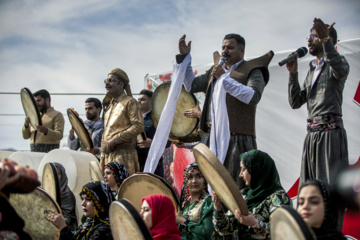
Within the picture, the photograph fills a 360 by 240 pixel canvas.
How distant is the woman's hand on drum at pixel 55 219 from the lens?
3625mm

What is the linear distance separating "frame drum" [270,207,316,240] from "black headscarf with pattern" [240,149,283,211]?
42.0 inches

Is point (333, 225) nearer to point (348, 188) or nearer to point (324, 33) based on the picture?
point (348, 188)

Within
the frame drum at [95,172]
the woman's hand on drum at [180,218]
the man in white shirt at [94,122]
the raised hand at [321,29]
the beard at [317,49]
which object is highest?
the raised hand at [321,29]

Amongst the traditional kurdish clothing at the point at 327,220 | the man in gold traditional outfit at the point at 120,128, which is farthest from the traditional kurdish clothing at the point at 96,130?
the traditional kurdish clothing at the point at 327,220

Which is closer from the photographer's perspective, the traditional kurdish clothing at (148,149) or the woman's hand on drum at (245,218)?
the woman's hand on drum at (245,218)

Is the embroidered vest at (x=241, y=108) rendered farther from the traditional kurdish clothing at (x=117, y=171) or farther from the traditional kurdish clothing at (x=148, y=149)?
the traditional kurdish clothing at (x=148, y=149)

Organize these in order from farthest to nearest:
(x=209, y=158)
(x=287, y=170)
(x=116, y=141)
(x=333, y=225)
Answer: (x=287, y=170), (x=116, y=141), (x=209, y=158), (x=333, y=225)

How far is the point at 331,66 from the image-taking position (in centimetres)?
388

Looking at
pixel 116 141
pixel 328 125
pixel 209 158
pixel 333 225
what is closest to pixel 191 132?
pixel 116 141

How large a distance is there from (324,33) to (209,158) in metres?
1.55

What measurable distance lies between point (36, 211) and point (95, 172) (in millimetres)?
1860

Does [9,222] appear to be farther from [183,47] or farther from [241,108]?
[183,47]

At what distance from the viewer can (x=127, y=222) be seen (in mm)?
2631

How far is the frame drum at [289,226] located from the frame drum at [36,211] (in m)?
1.98
